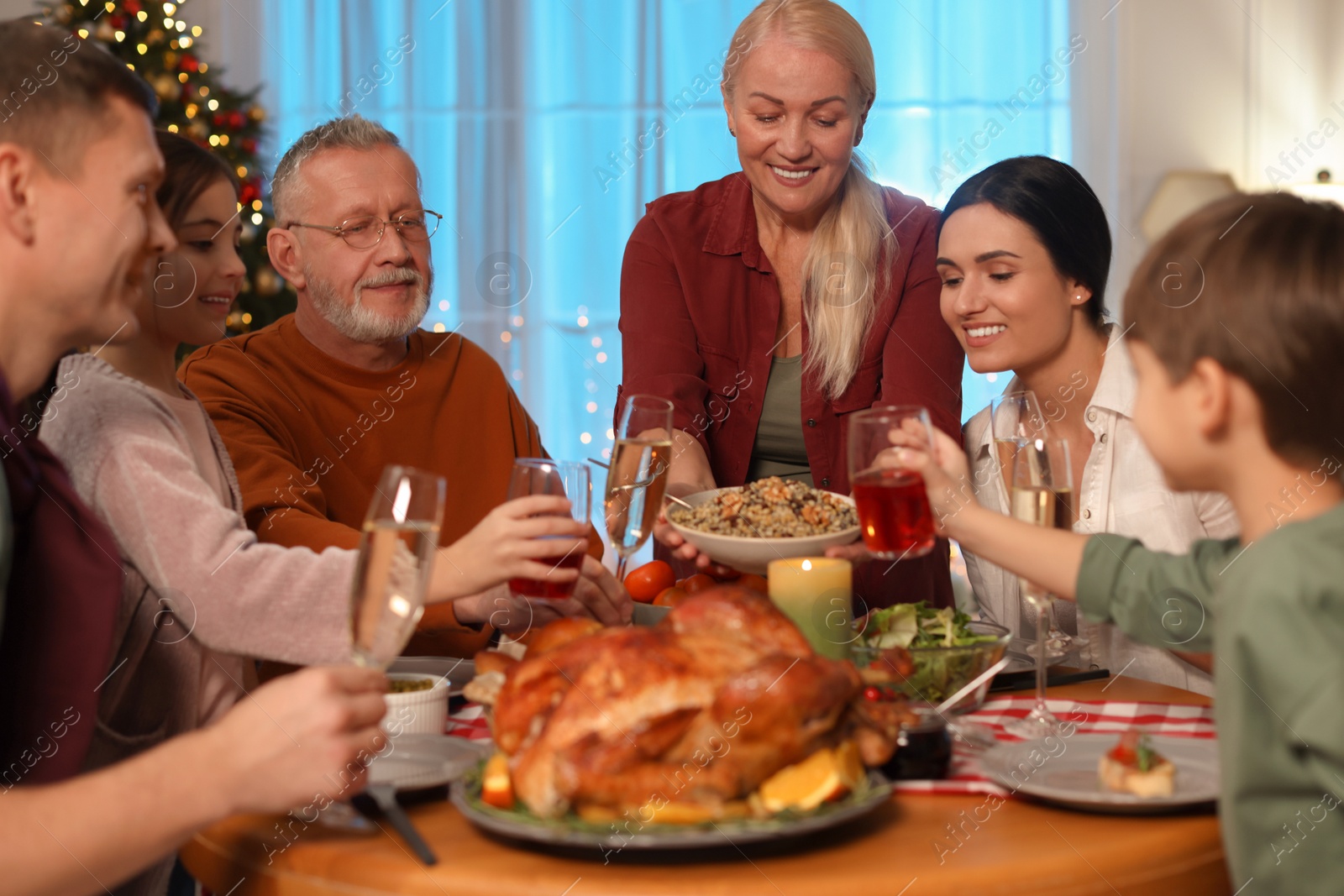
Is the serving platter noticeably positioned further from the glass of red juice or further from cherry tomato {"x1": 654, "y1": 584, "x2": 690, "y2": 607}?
cherry tomato {"x1": 654, "y1": 584, "x2": 690, "y2": 607}

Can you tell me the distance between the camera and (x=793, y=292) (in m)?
2.84

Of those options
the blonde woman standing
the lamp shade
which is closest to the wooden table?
the blonde woman standing

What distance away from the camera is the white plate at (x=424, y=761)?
48.3 inches

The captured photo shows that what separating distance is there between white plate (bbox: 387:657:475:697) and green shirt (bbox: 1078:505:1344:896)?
1.02 m

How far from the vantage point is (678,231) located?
112 inches

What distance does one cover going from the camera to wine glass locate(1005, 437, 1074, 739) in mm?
1522

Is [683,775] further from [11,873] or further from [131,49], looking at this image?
[131,49]

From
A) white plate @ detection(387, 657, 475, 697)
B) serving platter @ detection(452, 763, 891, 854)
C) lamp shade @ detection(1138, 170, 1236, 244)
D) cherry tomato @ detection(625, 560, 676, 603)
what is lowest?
cherry tomato @ detection(625, 560, 676, 603)

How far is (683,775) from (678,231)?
6.54ft

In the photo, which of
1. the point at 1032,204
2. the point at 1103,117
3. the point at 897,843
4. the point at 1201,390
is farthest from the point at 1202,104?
the point at 897,843

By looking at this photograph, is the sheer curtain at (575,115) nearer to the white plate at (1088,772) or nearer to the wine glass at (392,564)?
the white plate at (1088,772)

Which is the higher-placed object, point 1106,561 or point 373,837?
point 1106,561

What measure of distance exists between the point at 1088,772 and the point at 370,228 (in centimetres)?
191

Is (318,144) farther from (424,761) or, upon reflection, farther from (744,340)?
(424,761)
